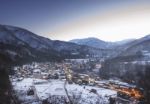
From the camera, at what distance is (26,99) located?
61.0 m

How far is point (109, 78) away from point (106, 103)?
2000 inches

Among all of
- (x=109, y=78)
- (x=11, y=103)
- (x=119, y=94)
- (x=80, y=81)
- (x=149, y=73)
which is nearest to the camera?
(x=11, y=103)

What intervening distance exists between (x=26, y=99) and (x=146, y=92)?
29.7 m

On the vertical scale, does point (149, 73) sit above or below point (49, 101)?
above

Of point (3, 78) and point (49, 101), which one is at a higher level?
point (3, 78)

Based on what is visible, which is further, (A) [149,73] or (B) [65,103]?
(A) [149,73]

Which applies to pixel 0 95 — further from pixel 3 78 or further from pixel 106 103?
pixel 106 103

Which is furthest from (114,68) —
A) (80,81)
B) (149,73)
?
(149,73)

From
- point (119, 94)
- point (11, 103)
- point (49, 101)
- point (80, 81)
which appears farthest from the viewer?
point (80, 81)

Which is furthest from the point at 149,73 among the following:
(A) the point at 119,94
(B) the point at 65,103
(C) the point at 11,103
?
(C) the point at 11,103

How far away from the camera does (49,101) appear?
5825 centimetres

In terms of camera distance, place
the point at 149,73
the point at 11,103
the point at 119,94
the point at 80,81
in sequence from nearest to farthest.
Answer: the point at 11,103, the point at 119,94, the point at 149,73, the point at 80,81

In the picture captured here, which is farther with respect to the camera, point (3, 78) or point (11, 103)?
point (3, 78)

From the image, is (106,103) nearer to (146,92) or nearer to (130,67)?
(146,92)
